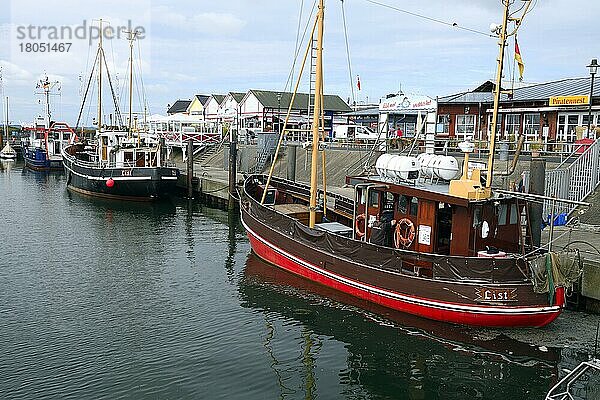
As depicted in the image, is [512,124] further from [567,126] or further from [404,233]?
[404,233]

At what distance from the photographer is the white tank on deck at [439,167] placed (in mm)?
16531

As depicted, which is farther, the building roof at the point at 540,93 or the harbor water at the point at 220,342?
the building roof at the point at 540,93

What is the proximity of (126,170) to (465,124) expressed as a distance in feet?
72.7

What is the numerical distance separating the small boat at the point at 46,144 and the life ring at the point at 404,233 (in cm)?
5142

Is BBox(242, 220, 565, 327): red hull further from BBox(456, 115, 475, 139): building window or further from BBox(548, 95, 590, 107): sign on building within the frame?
BBox(456, 115, 475, 139): building window

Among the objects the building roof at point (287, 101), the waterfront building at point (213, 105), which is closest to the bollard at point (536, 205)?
the building roof at point (287, 101)

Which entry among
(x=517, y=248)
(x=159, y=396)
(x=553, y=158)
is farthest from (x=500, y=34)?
(x=553, y=158)

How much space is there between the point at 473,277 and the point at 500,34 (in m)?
6.08

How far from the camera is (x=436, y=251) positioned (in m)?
15.9


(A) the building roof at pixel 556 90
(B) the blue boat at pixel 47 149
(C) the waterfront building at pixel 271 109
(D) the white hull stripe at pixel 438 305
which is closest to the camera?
(D) the white hull stripe at pixel 438 305

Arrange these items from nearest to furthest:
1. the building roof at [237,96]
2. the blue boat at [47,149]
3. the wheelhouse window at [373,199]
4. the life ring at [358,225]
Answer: the wheelhouse window at [373,199] < the life ring at [358,225] < the blue boat at [47,149] < the building roof at [237,96]

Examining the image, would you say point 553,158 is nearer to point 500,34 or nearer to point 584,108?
point 584,108

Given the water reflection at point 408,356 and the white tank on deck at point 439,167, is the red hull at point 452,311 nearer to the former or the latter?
the water reflection at point 408,356

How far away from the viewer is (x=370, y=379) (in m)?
12.6
